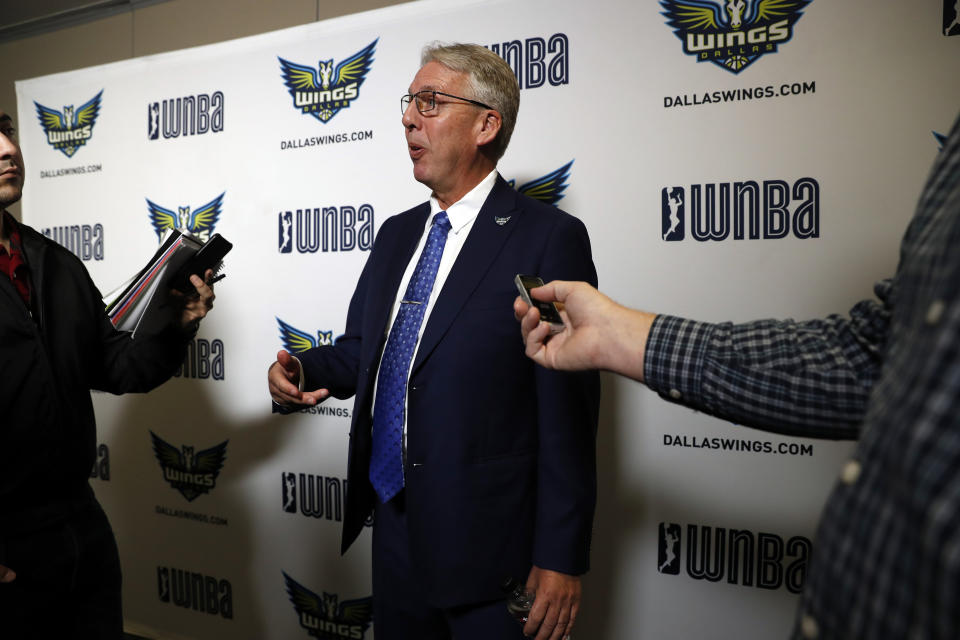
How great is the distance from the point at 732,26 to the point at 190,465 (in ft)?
8.66

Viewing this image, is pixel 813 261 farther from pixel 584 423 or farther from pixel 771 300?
pixel 584 423

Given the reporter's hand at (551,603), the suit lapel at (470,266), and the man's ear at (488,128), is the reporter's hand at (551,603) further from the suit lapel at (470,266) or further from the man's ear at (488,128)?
the man's ear at (488,128)

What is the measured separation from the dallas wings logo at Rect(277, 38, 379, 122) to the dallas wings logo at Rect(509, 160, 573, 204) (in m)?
0.80

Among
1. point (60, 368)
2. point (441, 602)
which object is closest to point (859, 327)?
point (441, 602)

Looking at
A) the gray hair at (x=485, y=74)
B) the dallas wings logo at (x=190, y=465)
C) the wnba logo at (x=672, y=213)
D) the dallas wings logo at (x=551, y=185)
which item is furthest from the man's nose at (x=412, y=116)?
the dallas wings logo at (x=190, y=465)

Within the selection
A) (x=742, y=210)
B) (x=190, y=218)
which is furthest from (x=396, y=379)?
(x=190, y=218)

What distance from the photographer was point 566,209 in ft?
6.70

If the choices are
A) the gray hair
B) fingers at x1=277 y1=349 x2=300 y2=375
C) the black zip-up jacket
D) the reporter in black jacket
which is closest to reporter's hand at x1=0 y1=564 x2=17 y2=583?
the reporter in black jacket

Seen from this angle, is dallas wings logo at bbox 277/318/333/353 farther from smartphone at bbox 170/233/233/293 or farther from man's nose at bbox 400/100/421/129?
man's nose at bbox 400/100/421/129

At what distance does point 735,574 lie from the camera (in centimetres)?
189

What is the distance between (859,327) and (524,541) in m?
0.84

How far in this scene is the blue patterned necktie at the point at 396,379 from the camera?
1.48 meters

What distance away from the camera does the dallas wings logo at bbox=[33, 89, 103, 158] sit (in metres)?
2.97

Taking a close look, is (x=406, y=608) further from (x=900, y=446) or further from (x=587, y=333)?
(x=900, y=446)
